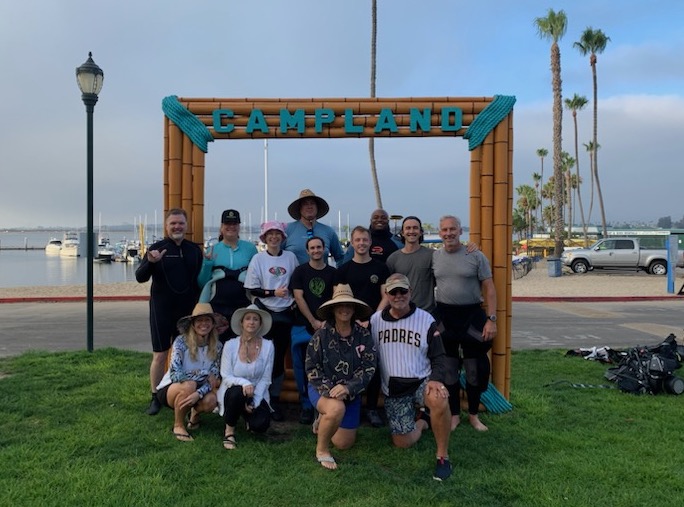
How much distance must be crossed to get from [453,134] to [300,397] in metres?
3.03

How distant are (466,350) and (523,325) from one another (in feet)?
22.4

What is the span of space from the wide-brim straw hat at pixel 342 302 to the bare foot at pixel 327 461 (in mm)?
1047

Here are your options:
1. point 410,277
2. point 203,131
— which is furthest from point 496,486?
point 203,131

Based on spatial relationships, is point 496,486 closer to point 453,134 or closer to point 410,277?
point 410,277

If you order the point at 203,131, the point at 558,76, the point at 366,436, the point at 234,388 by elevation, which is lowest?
the point at 366,436

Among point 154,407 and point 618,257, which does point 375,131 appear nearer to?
point 154,407

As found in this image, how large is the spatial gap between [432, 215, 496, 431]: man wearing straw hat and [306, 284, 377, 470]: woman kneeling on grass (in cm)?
90

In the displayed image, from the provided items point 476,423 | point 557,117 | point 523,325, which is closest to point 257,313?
point 476,423

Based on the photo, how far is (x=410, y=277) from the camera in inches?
193

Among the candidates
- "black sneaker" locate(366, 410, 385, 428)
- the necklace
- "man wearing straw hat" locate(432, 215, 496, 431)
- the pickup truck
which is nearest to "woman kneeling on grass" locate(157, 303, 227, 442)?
the necklace

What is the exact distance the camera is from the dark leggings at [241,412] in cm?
428

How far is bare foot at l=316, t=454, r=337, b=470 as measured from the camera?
3882 mm

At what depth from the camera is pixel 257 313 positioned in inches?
177

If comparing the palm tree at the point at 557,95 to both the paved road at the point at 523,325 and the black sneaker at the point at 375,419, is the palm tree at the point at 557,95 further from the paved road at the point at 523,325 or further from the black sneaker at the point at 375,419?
the black sneaker at the point at 375,419
